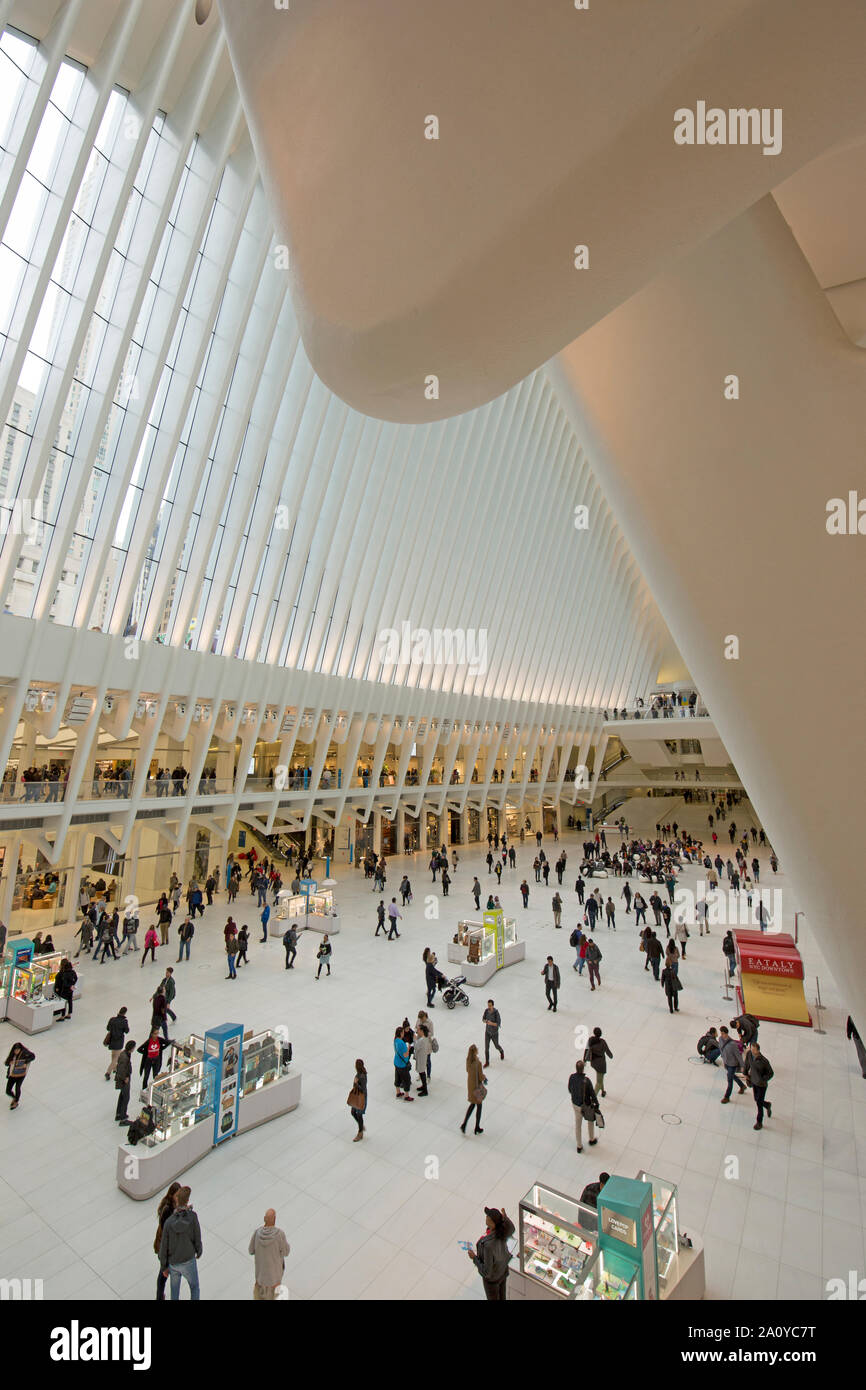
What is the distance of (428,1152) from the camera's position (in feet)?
23.7

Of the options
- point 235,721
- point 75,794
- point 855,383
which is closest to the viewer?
point 855,383

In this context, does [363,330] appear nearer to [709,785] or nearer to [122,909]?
[122,909]

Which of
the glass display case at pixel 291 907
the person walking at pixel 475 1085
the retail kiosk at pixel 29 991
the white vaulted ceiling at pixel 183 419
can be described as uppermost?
the white vaulted ceiling at pixel 183 419

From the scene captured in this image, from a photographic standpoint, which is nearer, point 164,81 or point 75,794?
point 164,81

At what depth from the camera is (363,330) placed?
4.61 feet

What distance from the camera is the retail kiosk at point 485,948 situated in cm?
1288

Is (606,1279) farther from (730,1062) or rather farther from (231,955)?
(231,955)

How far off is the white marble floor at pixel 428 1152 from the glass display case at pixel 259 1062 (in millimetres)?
500

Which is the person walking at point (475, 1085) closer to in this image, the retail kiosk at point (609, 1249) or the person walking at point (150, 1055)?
the retail kiosk at point (609, 1249)

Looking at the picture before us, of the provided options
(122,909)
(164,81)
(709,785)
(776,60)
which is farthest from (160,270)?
(709,785)

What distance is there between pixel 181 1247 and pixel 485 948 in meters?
8.92

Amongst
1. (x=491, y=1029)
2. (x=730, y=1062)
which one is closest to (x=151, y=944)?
(x=491, y=1029)

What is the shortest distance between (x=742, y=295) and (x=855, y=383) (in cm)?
37

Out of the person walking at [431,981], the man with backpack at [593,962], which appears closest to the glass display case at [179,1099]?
the person walking at [431,981]
